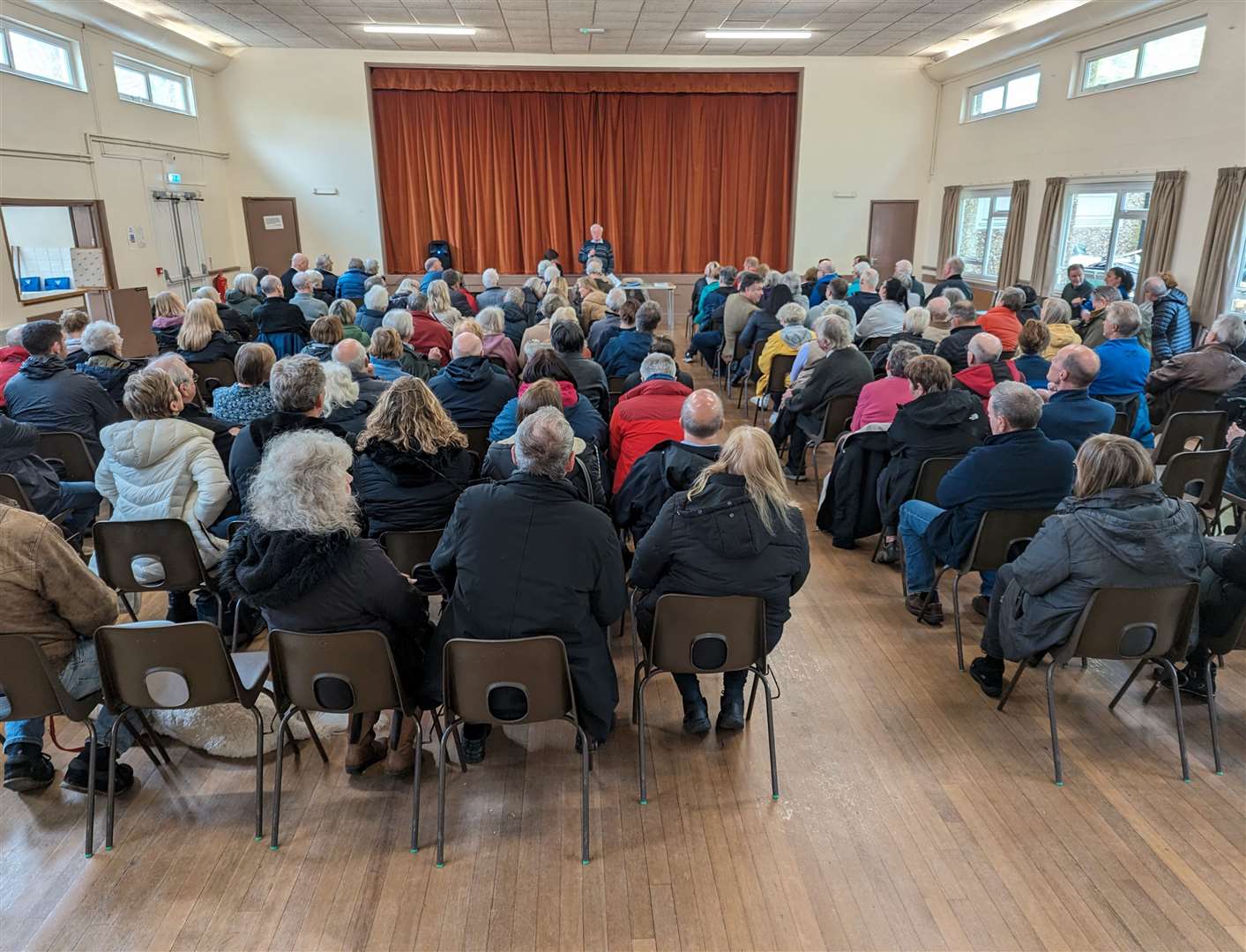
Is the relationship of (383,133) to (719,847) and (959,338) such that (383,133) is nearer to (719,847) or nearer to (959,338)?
(959,338)

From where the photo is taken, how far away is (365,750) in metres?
2.82

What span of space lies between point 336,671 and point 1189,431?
4797mm

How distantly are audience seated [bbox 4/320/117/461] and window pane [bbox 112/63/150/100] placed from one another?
269 inches

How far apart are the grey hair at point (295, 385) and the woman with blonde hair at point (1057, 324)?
17.6 feet

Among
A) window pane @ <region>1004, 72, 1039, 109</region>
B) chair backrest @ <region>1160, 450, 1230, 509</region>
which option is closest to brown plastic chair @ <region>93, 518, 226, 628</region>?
chair backrest @ <region>1160, 450, 1230, 509</region>

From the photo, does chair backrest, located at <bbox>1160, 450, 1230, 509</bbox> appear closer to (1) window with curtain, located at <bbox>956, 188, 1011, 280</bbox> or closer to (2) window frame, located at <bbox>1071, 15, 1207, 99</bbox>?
(2) window frame, located at <bbox>1071, 15, 1207, 99</bbox>

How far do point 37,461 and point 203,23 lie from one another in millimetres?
9061

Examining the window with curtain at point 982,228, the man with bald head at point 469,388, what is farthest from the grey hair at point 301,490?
the window with curtain at point 982,228

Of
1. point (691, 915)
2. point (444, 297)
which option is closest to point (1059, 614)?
point (691, 915)

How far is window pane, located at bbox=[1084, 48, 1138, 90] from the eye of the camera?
8625 millimetres

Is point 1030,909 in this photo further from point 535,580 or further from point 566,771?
point 535,580

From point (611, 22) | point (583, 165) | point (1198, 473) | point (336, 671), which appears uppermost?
point (611, 22)

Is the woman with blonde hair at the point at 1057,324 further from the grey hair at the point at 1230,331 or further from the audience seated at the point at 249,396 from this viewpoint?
the audience seated at the point at 249,396

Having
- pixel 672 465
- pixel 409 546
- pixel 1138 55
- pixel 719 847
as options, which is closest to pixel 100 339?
pixel 409 546
